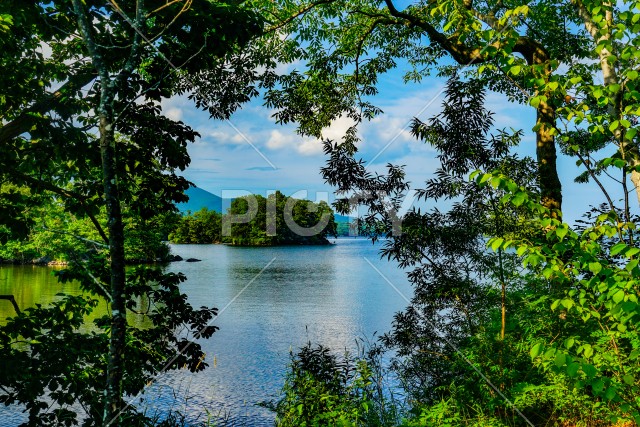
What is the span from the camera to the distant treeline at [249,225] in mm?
75312

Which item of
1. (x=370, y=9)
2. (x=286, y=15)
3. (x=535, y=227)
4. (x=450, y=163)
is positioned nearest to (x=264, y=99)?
(x=286, y=15)

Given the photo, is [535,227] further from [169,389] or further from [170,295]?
[169,389]

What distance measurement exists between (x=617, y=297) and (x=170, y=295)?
5933 millimetres

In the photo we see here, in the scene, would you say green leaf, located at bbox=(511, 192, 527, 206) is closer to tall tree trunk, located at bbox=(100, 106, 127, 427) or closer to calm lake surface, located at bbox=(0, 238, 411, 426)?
tall tree trunk, located at bbox=(100, 106, 127, 427)

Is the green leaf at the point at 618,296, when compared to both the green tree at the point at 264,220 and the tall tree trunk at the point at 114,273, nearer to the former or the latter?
the tall tree trunk at the point at 114,273

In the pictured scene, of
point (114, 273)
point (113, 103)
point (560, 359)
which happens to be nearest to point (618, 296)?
point (560, 359)

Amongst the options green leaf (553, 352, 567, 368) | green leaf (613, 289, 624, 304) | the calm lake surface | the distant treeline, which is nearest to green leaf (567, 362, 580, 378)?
green leaf (553, 352, 567, 368)

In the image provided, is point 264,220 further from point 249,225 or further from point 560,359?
point 560,359

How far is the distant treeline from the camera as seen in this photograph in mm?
75312

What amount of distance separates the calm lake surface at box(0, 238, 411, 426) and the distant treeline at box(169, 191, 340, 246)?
58.6 feet

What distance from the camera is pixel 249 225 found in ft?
303

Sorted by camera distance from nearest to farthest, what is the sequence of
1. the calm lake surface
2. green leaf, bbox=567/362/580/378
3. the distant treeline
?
1. green leaf, bbox=567/362/580/378
2. the calm lake surface
3. the distant treeline

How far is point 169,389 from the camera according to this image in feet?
45.5

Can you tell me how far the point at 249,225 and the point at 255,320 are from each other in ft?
219
